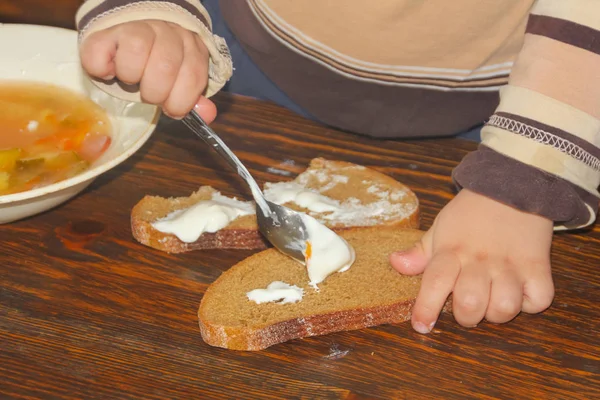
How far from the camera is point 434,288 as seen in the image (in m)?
0.99

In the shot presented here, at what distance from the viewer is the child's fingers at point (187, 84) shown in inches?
39.5

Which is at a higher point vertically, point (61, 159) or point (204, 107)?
point (204, 107)

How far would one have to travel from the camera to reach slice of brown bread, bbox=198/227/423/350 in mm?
921

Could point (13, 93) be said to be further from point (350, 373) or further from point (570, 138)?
point (570, 138)

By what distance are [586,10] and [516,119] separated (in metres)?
0.18

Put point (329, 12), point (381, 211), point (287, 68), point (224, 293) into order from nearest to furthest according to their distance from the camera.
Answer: point (224, 293)
point (381, 211)
point (329, 12)
point (287, 68)

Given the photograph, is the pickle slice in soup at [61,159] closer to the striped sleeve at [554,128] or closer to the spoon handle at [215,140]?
the spoon handle at [215,140]

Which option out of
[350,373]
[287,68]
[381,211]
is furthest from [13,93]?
[350,373]

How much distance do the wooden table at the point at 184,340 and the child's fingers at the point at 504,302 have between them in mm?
14

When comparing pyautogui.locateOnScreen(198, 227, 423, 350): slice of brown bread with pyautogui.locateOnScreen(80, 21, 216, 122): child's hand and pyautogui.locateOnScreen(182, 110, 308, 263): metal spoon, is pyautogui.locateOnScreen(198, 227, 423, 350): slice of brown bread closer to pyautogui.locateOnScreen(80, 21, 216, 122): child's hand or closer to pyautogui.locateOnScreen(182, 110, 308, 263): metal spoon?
pyautogui.locateOnScreen(182, 110, 308, 263): metal spoon

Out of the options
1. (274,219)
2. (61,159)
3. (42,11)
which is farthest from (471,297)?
(42,11)

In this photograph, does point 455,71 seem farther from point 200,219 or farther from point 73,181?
point 73,181

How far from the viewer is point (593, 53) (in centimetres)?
106

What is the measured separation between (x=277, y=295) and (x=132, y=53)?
0.37 metres
